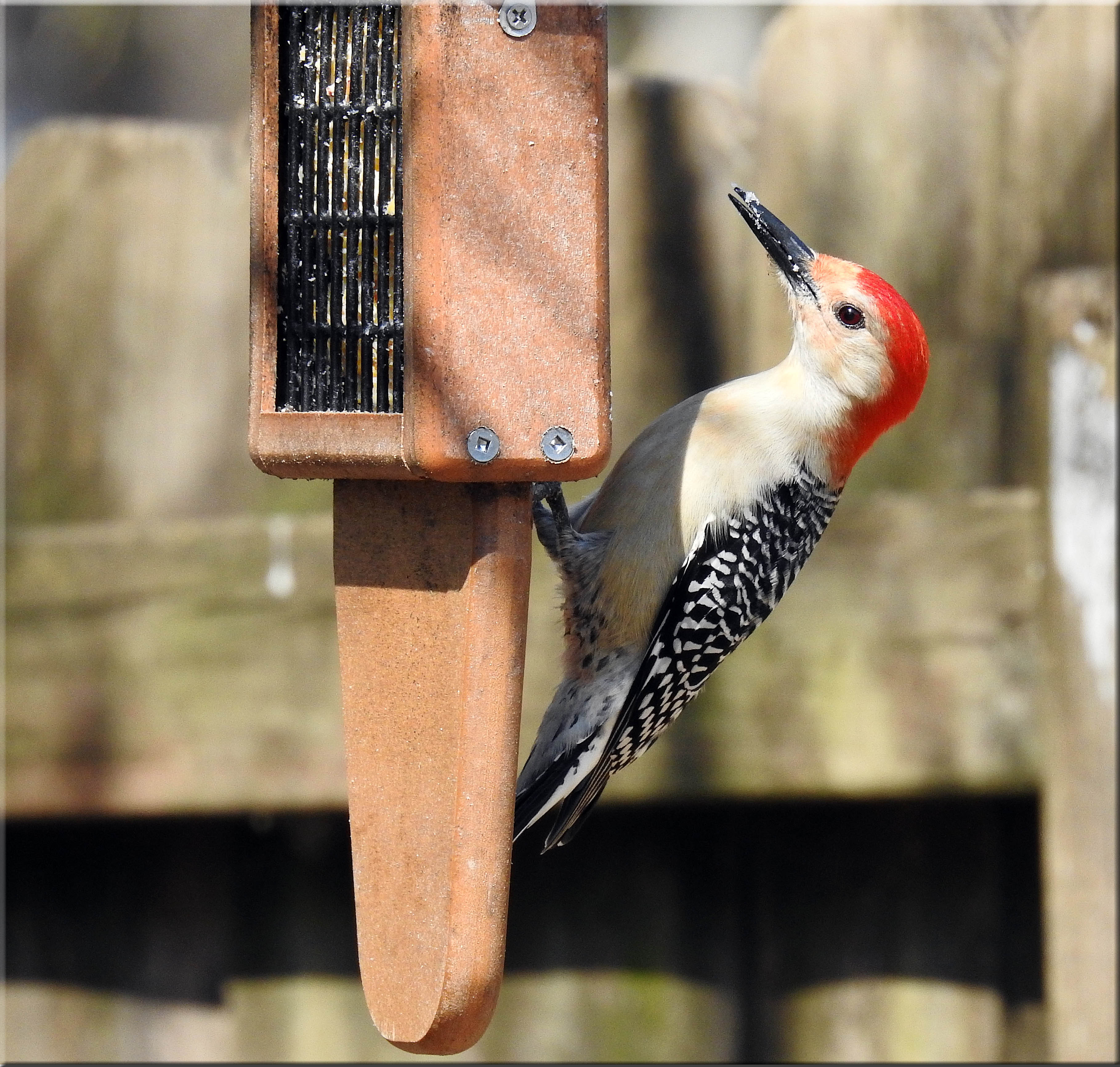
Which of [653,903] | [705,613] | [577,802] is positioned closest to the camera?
[705,613]

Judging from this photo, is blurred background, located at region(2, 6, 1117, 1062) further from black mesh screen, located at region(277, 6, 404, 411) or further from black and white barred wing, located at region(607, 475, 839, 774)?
black mesh screen, located at region(277, 6, 404, 411)

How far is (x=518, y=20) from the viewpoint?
214 centimetres

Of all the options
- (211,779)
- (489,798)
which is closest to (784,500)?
(489,798)

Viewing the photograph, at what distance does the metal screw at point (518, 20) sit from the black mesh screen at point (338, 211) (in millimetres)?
218

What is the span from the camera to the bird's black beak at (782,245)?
9.57 ft

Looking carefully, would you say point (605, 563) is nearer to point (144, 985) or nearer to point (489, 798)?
point (489, 798)

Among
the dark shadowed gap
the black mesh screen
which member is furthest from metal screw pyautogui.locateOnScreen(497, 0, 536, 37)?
the dark shadowed gap

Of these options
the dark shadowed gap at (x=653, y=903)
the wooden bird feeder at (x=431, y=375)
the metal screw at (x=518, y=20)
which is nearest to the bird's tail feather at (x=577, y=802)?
the wooden bird feeder at (x=431, y=375)

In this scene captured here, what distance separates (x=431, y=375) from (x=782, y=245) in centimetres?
118

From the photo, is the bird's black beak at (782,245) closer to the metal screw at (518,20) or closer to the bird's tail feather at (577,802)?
the metal screw at (518,20)

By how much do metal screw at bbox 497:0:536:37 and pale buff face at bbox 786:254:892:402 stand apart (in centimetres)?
113

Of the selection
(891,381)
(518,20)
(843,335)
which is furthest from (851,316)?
(518,20)

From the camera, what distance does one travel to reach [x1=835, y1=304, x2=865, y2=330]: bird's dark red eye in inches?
119

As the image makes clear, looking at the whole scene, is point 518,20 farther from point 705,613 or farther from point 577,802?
point 577,802
